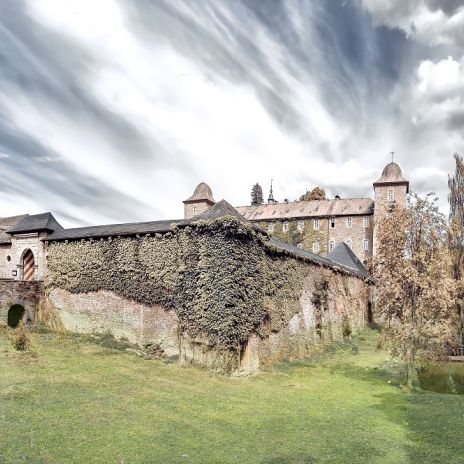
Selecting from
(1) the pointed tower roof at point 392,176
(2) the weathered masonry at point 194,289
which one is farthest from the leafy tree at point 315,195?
(2) the weathered masonry at point 194,289

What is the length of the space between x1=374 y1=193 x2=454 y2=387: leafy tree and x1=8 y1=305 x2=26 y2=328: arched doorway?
15.8m

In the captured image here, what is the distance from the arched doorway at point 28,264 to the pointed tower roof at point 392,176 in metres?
40.0

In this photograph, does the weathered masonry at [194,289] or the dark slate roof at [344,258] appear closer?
the weathered masonry at [194,289]

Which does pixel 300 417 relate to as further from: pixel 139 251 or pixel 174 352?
→ pixel 139 251

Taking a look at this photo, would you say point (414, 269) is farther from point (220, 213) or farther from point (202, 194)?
point (202, 194)

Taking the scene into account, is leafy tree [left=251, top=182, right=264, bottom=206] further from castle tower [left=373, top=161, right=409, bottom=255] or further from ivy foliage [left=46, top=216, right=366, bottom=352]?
ivy foliage [left=46, top=216, right=366, bottom=352]

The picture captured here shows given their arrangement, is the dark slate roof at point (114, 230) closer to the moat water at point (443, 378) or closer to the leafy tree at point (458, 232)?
the moat water at point (443, 378)

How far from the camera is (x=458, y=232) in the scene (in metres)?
25.3

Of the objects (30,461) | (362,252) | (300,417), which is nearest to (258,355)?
(300,417)

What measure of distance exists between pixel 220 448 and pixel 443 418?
5.91 meters

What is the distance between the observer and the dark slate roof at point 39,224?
69.7 ft

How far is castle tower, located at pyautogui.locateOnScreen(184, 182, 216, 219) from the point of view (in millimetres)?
56500

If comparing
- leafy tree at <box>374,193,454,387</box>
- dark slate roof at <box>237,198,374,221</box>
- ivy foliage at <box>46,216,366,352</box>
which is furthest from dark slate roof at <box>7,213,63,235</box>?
dark slate roof at <box>237,198,374,221</box>

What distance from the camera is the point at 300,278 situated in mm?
19438
